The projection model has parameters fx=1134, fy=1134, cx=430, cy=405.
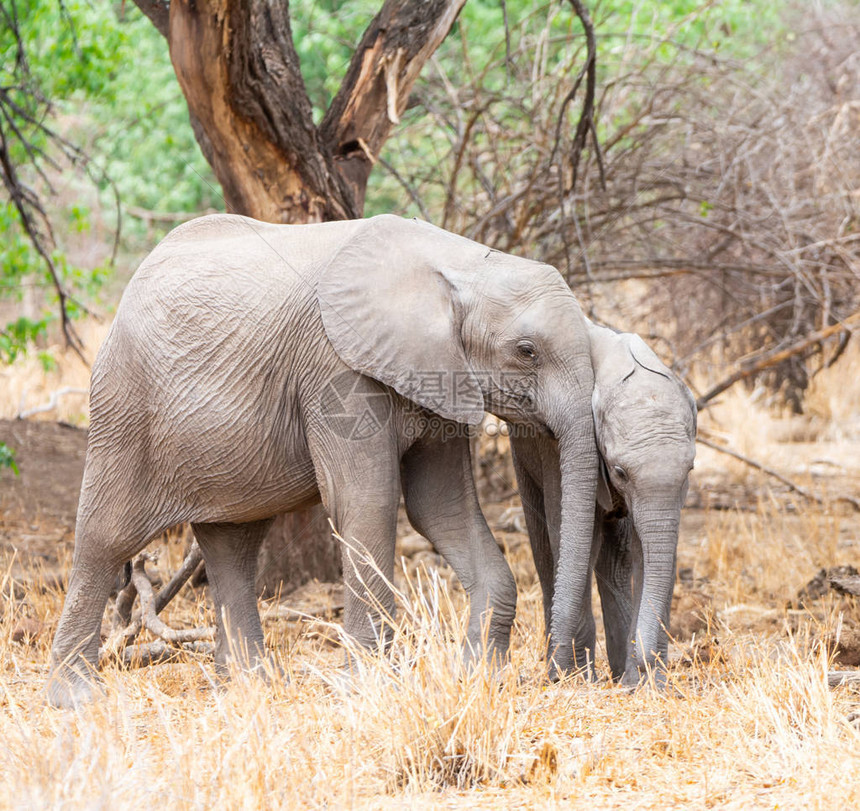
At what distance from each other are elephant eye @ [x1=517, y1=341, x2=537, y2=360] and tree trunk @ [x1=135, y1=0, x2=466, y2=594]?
2.02 m

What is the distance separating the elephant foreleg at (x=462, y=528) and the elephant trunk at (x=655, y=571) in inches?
24.3

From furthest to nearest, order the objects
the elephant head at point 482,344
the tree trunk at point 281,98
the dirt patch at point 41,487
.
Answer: the dirt patch at point 41,487
the tree trunk at point 281,98
the elephant head at point 482,344

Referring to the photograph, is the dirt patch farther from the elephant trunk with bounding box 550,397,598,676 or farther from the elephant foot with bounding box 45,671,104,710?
the elephant trunk with bounding box 550,397,598,676

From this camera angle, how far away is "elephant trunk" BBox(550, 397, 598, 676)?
442 cm

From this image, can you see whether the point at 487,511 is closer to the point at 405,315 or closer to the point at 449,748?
the point at 405,315

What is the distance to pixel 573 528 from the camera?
A: 4.43m

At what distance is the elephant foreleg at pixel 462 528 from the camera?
4754mm

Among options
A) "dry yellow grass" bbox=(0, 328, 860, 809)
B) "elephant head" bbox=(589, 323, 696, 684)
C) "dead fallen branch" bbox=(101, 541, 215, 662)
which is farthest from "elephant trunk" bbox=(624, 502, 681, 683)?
"dead fallen branch" bbox=(101, 541, 215, 662)

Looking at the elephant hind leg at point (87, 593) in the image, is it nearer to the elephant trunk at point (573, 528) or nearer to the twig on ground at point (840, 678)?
the elephant trunk at point (573, 528)

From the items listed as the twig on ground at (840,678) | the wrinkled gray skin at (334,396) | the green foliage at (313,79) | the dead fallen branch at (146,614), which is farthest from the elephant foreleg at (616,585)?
the green foliage at (313,79)

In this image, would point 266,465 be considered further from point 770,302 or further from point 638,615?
point 770,302

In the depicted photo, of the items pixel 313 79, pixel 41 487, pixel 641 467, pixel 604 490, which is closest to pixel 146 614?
pixel 604 490

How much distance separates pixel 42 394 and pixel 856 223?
31.6 feet

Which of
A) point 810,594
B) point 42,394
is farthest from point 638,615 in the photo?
point 42,394
